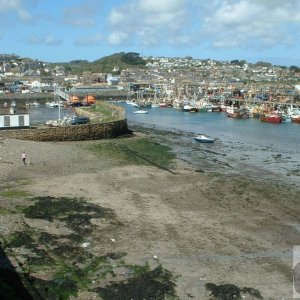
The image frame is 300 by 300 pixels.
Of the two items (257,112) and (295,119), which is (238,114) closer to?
(257,112)

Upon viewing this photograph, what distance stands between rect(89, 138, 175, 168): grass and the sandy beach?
118 cm

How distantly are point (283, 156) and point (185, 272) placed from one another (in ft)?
89.5

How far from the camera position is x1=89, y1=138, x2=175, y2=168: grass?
31550 mm

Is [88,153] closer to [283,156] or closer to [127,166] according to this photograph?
[127,166]

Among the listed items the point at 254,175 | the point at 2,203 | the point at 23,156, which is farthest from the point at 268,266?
the point at 23,156

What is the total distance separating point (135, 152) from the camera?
35938 millimetres

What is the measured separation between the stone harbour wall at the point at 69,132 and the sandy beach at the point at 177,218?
5.94 metres

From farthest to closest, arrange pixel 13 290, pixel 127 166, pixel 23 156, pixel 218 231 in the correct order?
pixel 127 166
pixel 23 156
pixel 218 231
pixel 13 290

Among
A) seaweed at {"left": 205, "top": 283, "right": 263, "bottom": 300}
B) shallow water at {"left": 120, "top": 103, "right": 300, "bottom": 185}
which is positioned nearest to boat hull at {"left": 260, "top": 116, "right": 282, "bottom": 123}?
shallow water at {"left": 120, "top": 103, "right": 300, "bottom": 185}

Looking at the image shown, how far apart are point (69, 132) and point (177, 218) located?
75.5 feet

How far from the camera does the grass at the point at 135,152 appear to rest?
31550 millimetres

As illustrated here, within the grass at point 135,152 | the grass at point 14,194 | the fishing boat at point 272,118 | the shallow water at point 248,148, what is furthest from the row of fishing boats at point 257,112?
the grass at point 14,194

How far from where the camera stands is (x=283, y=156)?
38375 mm

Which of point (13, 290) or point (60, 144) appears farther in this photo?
point (60, 144)
